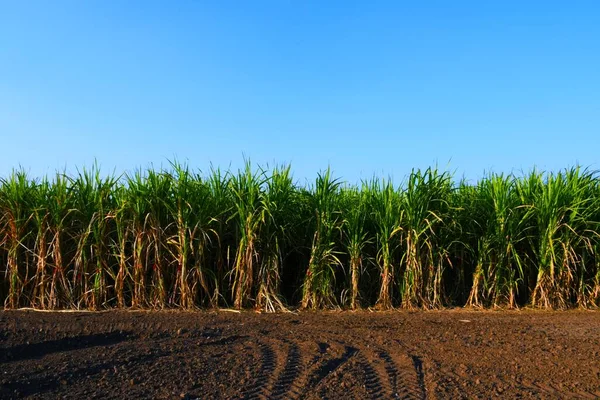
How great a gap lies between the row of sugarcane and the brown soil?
2.02 ft

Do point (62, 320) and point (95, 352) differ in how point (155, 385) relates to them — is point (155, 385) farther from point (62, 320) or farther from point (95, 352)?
point (62, 320)

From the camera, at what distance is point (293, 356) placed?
4.26m

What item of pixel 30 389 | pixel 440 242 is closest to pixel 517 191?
pixel 440 242

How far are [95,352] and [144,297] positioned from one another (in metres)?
2.25

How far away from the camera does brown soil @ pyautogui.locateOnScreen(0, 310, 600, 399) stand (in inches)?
141

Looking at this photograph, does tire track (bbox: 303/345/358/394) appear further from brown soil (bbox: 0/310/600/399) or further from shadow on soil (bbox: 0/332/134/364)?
shadow on soil (bbox: 0/332/134/364)

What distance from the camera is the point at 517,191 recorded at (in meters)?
7.44

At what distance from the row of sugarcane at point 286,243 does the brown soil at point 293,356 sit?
24.2 inches

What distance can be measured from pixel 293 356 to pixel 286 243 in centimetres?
288

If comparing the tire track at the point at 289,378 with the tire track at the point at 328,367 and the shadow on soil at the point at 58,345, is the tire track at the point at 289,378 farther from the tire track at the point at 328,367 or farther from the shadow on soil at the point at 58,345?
the shadow on soil at the point at 58,345

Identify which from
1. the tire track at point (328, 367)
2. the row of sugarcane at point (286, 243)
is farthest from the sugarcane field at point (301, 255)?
the tire track at point (328, 367)

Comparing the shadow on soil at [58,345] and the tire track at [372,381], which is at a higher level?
the shadow on soil at [58,345]

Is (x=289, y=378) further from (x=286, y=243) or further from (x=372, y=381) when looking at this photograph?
(x=286, y=243)

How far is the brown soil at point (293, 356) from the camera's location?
3570 millimetres
